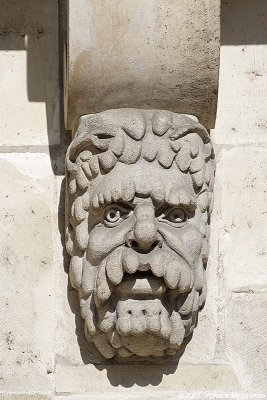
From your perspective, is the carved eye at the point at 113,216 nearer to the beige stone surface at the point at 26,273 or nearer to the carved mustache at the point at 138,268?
the carved mustache at the point at 138,268

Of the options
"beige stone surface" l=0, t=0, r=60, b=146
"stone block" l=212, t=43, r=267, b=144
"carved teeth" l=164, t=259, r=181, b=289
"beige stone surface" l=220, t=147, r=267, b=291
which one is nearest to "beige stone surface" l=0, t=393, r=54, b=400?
"carved teeth" l=164, t=259, r=181, b=289

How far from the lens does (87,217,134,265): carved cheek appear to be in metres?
2.54

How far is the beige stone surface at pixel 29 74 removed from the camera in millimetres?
2818

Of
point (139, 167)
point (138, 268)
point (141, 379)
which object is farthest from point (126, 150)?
point (141, 379)

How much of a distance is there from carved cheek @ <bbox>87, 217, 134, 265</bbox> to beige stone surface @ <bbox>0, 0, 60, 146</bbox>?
1.13 ft

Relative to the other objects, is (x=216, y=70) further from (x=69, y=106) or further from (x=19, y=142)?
(x=19, y=142)

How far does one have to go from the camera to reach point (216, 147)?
283cm

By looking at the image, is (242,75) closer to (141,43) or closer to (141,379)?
(141,43)

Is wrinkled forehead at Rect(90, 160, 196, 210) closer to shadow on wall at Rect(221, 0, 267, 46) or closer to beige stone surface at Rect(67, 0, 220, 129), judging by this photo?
beige stone surface at Rect(67, 0, 220, 129)

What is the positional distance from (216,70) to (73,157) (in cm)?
38

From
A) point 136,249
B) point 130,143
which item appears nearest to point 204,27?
point 130,143

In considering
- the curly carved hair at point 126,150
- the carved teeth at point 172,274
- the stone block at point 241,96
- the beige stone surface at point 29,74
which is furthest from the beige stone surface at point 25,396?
the stone block at point 241,96

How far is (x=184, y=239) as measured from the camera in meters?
2.57

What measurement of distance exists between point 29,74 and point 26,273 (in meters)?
0.50
